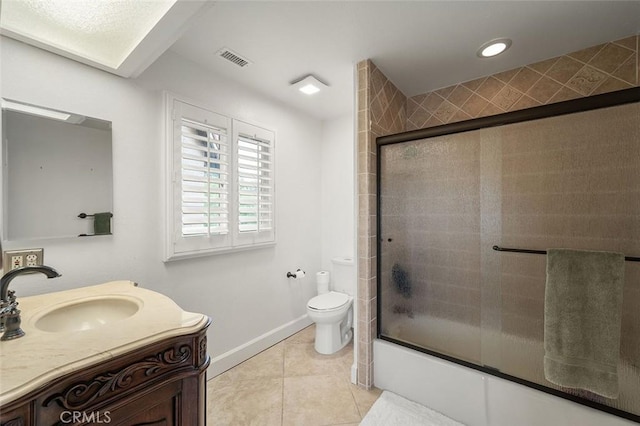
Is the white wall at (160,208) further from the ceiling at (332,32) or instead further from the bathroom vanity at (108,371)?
the bathroom vanity at (108,371)

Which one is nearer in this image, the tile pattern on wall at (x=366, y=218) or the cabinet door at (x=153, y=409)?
Answer: the cabinet door at (x=153, y=409)

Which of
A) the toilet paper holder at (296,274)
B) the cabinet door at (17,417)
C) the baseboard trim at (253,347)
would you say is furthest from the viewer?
the toilet paper holder at (296,274)

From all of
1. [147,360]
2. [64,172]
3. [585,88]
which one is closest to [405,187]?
[585,88]

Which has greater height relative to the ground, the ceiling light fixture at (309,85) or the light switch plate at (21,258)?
the ceiling light fixture at (309,85)

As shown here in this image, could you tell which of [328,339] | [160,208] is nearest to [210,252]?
[160,208]

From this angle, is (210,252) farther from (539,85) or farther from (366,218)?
(539,85)

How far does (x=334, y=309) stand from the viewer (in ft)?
7.14

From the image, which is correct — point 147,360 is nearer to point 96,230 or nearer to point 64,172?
point 96,230

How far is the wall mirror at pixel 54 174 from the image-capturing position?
45.5 inches

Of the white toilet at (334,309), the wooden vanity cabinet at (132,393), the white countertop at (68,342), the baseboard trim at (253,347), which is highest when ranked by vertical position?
the white countertop at (68,342)

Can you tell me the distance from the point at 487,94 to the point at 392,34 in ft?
3.48

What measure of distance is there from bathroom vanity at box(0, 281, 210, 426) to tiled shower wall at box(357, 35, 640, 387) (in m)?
1.18

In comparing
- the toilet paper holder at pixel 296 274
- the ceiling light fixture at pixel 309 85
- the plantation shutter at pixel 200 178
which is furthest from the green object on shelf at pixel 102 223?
the ceiling light fixture at pixel 309 85

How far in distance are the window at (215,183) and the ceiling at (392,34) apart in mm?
446
